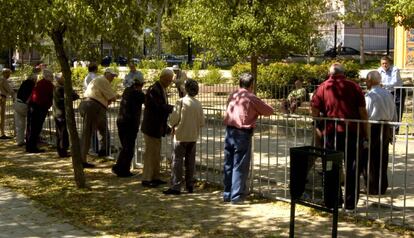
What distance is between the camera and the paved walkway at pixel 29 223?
6.99 metres

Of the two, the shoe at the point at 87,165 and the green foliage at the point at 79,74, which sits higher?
the green foliage at the point at 79,74

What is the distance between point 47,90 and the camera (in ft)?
40.3

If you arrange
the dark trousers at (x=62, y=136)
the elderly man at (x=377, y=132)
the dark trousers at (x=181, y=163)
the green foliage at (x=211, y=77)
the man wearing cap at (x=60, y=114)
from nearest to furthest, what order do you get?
the elderly man at (x=377, y=132) < the dark trousers at (x=181, y=163) < the man wearing cap at (x=60, y=114) < the dark trousers at (x=62, y=136) < the green foliage at (x=211, y=77)

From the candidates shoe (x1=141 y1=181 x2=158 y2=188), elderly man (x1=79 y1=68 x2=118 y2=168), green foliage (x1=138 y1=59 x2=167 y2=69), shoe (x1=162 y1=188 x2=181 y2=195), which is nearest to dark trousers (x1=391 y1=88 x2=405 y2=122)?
elderly man (x1=79 y1=68 x2=118 y2=168)

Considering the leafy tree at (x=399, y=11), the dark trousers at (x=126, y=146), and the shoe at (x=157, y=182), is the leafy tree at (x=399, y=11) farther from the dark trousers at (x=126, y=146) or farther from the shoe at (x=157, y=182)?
the shoe at (x=157, y=182)

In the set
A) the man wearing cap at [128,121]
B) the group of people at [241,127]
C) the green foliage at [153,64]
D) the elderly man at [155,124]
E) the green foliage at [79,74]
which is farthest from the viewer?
the green foliage at [153,64]

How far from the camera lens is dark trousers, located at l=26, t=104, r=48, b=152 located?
41.1 feet

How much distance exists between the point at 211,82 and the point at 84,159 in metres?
16.7

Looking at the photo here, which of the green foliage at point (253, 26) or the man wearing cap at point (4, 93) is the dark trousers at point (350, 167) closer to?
the green foliage at point (253, 26)

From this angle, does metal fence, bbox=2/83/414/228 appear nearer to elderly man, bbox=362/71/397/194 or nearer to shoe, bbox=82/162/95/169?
elderly man, bbox=362/71/397/194

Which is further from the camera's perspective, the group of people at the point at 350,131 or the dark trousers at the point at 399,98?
the dark trousers at the point at 399,98

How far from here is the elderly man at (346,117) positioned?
300 inches

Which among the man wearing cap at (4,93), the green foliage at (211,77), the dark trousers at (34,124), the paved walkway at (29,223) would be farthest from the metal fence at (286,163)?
the green foliage at (211,77)

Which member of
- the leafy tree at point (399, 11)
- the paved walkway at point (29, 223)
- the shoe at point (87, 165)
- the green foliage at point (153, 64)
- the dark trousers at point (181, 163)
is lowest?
the paved walkway at point (29, 223)
